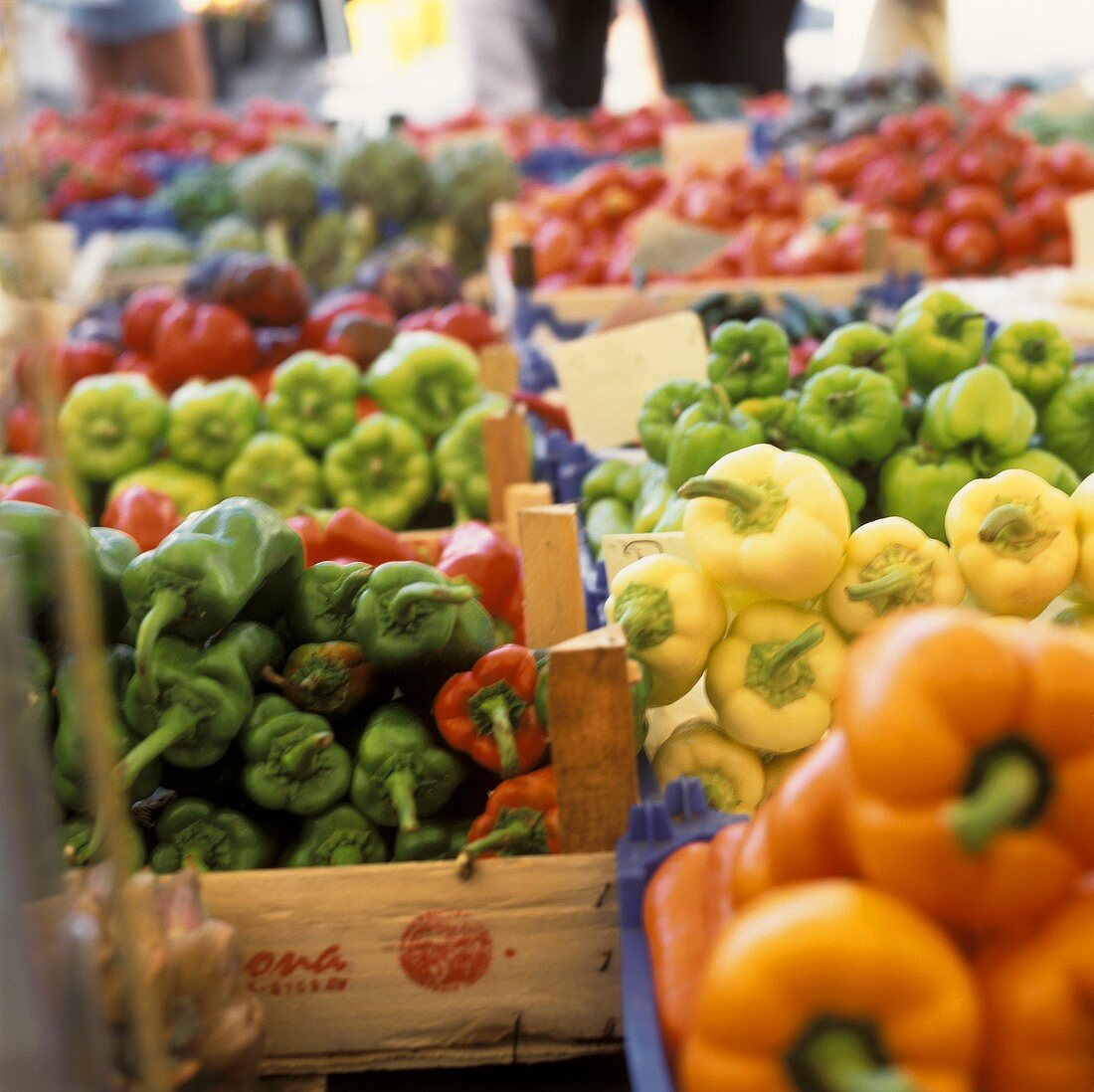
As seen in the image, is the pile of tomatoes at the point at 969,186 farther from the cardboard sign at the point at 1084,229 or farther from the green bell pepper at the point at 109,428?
the green bell pepper at the point at 109,428

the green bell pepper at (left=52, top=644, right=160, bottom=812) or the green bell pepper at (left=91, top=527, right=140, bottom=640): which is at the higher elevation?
the green bell pepper at (left=91, top=527, right=140, bottom=640)

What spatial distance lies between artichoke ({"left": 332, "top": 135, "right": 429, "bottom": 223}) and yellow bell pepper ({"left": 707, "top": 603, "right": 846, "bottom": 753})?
3504mm

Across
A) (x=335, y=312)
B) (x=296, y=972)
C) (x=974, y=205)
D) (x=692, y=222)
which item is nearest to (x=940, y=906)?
(x=296, y=972)

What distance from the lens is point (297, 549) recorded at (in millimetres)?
1458

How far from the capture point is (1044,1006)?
32.2 inches

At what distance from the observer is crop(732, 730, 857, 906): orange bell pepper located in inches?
34.5

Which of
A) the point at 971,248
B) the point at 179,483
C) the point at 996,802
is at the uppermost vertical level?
the point at 996,802

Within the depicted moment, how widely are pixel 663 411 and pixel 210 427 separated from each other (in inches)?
41.5

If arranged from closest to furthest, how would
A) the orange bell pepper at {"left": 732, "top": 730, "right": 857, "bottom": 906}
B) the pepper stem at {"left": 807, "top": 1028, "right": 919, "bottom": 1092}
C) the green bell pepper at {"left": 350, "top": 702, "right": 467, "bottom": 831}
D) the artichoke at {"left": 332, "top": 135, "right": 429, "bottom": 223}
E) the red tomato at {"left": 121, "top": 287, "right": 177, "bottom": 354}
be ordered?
the pepper stem at {"left": 807, "top": 1028, "right": 919, "bottom": 1092} → the orange bell pepper at {"left": 732, "top": 730, "right": 857, "bottom": 906} → the green bell pepper at {"left": 350, "top": 702, "right": 467, "bottom": 831} → the red tomato at {"left": 121, "top": 287, "right": 177, "bottom": 354} → the artichoke at {"left": 332, "top": 135, "right": 429, "bottom": 223}

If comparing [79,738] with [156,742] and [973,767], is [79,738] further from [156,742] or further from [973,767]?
[973,767]

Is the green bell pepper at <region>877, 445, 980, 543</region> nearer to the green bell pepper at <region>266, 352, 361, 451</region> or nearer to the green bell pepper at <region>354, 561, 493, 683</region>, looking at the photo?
the green bell pepper at <region>354, 561, 493, 683</region>

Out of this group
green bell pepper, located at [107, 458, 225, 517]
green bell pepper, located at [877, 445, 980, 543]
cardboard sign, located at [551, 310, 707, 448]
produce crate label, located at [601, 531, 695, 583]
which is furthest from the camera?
green bell pepper, located at [107, 458, 225, 517]

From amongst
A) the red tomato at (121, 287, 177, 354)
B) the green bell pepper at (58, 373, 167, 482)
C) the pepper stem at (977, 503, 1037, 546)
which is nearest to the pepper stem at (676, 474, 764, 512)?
the pepper stem at (977, 503, 1037, 546)

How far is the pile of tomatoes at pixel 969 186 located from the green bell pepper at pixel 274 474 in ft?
8.11
